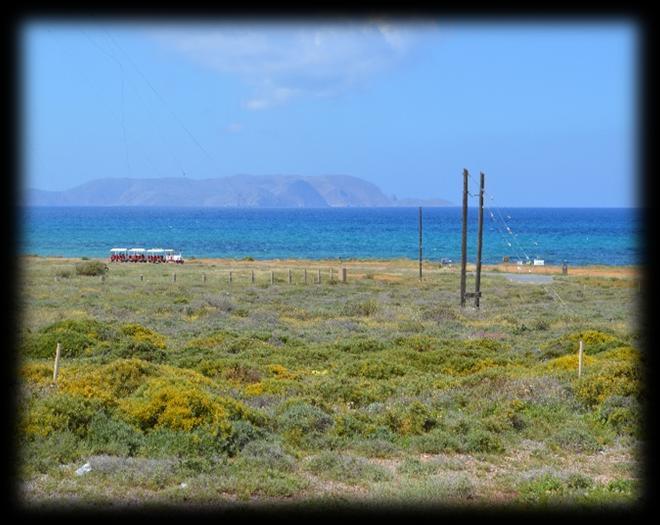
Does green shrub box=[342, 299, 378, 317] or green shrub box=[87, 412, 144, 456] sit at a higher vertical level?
green shrub box=[87, 412, 144, 456]

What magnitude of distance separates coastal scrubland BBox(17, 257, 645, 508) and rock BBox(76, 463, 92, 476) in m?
0.03

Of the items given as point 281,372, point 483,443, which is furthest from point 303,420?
point 281,372

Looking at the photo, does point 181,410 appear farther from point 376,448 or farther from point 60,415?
point 376,448

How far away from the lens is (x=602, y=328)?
80.0ft

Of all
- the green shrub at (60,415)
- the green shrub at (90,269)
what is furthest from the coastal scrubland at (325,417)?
Result: the green shrub at (90,269)

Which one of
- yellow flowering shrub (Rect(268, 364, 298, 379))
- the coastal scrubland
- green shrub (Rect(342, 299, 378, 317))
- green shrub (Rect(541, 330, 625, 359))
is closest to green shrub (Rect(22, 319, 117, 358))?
the coastal scrubland

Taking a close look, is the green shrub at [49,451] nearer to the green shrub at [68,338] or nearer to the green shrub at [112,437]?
the green shrub at [112,437]

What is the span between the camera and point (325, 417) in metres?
11.1

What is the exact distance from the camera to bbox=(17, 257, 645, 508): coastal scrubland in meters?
8.02

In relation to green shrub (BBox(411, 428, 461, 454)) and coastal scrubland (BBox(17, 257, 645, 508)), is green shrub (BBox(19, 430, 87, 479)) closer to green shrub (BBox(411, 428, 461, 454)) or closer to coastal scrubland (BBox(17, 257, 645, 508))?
coastal scrubland (BBox(17, 257, 645, 508))

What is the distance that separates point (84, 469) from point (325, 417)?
13.0 ft

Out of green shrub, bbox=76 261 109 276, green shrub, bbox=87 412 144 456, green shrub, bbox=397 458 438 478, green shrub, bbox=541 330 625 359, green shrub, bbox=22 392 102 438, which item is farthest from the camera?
green shrub, bbox=76 261 109 276

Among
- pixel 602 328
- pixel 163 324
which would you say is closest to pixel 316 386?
pixel 163 324

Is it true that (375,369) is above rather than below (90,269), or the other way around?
above
